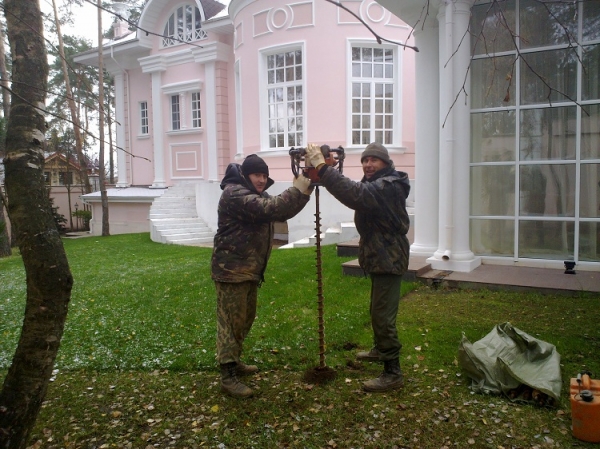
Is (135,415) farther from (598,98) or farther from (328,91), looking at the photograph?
(328,91)

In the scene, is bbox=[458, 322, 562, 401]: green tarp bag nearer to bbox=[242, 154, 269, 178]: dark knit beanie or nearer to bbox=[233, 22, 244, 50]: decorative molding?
bbox=[242, 154, 269, 178]: dark knit beanie

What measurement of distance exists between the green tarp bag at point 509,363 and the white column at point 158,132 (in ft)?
56.1

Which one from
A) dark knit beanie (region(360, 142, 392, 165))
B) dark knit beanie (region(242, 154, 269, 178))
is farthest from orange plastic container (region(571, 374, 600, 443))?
dark knit beanie (region(242, 154, 269, 178))

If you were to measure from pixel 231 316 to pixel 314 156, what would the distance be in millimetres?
1447

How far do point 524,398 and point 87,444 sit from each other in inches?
125

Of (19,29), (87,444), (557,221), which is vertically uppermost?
(19,29)

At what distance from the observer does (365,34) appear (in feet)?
42.7

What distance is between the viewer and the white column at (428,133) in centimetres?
796

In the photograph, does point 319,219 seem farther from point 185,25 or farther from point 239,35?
point 185,25

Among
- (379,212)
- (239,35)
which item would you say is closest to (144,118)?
(239,35)

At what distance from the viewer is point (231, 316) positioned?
409cm

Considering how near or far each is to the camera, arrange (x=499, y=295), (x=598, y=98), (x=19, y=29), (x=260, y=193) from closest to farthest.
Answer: (x=19, y=29), (x=260, y=193), (x=499, y=295), (x=598, y=98)

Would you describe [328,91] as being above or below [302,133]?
above

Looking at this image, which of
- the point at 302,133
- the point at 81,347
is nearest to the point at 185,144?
the point at 302,133
